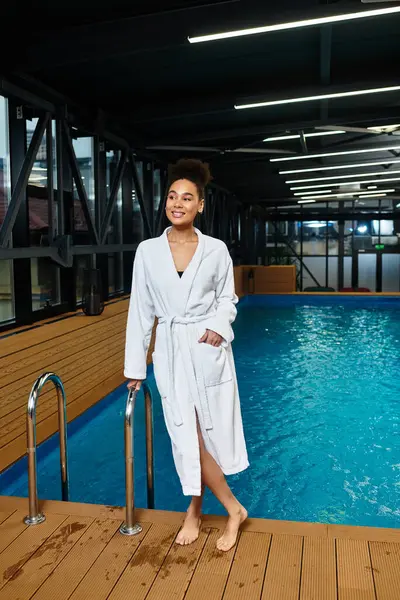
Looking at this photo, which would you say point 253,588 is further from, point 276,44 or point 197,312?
point 276,44

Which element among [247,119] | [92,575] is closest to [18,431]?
[92,575]

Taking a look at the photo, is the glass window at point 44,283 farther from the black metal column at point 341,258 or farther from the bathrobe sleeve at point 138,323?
the black metal column at point 341,258

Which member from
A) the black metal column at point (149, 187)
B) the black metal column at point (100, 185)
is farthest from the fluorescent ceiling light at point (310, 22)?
the black metal column at point (149, 187)

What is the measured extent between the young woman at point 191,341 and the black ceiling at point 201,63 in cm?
206

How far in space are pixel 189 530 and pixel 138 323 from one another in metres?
0.77

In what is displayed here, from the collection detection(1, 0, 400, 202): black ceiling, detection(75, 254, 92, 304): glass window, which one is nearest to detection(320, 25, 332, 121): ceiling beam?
detection(1, 0, 400, 202): black ceiling

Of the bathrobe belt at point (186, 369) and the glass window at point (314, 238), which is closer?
the bathrobe belt at point (186, 369)

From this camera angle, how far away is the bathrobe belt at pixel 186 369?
194 cm

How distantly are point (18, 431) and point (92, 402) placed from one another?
4.42ft

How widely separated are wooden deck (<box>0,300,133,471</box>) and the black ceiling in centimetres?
201

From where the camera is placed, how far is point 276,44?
4.39m

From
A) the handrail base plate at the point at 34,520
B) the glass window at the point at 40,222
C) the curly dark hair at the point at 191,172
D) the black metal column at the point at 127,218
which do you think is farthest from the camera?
the black metal column at the point at 127,218

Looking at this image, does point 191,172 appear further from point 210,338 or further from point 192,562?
point 192,562

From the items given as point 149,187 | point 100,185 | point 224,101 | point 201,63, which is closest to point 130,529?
point 201,63
